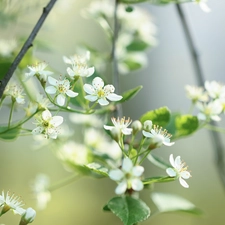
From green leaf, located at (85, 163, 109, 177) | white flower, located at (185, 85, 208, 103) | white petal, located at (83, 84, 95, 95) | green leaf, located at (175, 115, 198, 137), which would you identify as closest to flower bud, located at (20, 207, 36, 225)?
green leaf, located at (85, 163, 109, 177)

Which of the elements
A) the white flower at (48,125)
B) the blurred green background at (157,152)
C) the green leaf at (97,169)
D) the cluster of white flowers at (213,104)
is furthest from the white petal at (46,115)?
the blurred green background at (157,152)

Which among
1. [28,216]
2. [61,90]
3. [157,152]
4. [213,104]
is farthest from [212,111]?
[157,152]

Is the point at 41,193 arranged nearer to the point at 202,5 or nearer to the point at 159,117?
the point at 159,117

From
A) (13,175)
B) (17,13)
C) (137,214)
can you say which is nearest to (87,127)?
(17,13)

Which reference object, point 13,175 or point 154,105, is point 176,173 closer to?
point 13,175

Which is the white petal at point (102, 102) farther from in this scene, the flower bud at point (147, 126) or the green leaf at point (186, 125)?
the green leaf at point (186, 125)

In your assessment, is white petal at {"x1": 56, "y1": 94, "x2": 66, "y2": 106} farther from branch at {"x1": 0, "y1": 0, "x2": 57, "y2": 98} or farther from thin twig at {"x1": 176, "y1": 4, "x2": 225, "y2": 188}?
thin twig at {"x1": 176, "y1": 4, "x2": 225, "y2": 188}
